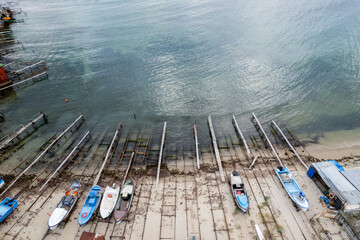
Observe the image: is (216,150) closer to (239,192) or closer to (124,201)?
(239,192)

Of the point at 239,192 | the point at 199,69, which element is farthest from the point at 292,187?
the point at 199,69

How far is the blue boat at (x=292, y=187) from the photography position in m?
22.7

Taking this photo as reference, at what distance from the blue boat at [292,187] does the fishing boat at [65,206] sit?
2841 centimetres

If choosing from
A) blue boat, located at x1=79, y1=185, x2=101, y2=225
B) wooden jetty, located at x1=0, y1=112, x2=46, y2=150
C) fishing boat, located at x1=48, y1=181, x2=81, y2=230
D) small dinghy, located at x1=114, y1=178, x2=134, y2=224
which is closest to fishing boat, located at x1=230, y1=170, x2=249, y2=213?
small dinghy, located at x1=114, y1=178, x2=134, y2=224

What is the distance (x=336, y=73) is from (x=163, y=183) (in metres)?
56.3

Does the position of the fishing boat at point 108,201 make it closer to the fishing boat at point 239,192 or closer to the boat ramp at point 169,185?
the boat ramp at point 169,185

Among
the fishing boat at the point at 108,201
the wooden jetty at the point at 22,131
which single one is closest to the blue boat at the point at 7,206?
the fishing boat at the point at 108,201

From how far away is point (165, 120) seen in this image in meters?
40.4

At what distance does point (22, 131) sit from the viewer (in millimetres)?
36625

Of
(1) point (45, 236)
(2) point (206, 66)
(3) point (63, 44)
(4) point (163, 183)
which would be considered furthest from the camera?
(3) point (63, 44)

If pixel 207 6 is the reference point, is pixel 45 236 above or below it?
below

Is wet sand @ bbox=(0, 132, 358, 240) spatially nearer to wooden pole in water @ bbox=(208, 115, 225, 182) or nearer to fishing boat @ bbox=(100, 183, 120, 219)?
wooden pole in water @ bbox=(208, 115, 225, 182)

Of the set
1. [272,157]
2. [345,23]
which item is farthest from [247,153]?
[345,23]

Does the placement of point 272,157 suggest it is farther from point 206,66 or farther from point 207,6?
point 207,6
